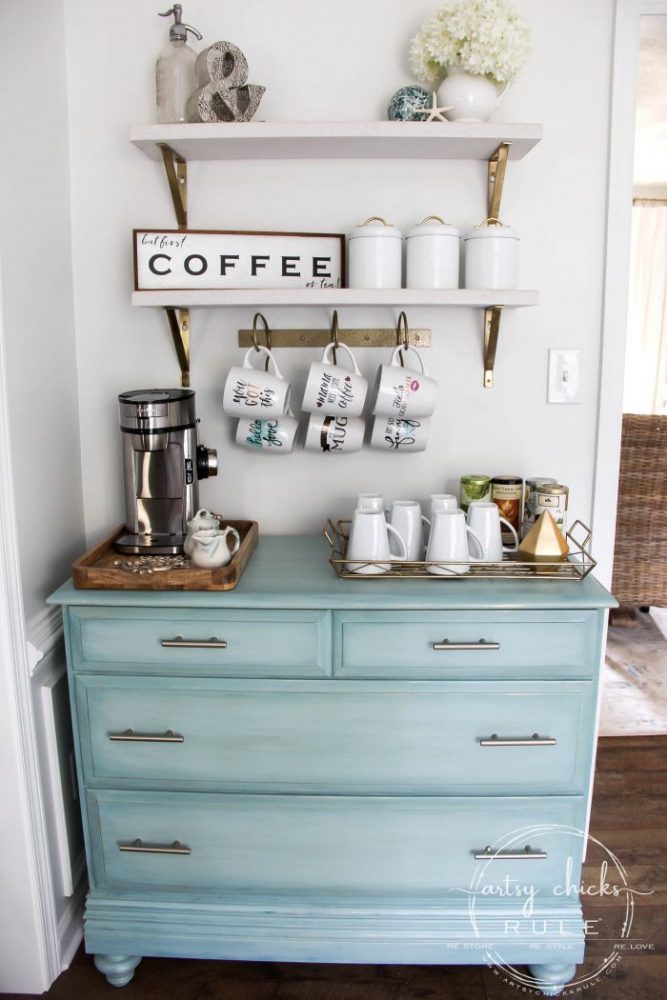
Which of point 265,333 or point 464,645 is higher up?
point 265,333

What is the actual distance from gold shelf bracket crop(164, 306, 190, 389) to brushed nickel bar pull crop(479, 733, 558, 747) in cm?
102

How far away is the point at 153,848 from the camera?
1660 mm

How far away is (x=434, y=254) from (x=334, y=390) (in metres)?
0.34

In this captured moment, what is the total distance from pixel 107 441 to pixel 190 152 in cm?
67

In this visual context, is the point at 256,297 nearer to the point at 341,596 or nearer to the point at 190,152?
the point at 190,152

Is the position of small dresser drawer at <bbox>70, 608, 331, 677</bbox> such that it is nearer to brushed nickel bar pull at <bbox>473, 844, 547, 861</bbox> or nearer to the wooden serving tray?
the wooden serving tray

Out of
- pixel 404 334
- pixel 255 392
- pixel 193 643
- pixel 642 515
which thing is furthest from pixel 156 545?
pixel 642 515

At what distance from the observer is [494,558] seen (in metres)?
1.66

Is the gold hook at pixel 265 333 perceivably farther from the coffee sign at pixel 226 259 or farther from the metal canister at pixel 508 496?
the metal canister at pixel 508 496

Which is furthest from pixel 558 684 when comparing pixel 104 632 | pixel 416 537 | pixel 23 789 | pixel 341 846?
pixel 23 789

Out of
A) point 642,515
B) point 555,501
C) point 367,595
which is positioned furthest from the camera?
point 642,515

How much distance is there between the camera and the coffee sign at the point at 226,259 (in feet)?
5.61

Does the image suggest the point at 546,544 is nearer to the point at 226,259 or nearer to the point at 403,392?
the point at 403,392

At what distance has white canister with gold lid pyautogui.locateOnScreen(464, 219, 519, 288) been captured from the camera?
5.46ft
